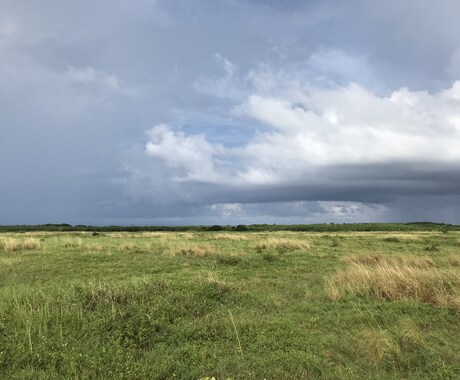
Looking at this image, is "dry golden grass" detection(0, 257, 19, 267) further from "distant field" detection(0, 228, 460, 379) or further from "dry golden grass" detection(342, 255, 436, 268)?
"dry golden grass" detection(342, 255, 436, 268)

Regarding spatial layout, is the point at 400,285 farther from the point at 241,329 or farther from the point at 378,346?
the point at 241,329

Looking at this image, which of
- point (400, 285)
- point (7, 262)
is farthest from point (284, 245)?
point (7, 262)

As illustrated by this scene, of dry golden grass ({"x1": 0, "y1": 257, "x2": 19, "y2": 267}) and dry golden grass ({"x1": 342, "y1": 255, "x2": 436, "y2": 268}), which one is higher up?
dry golden grass ({"x1": 0, "y1": 257, "x2": 19, "y2": 267})

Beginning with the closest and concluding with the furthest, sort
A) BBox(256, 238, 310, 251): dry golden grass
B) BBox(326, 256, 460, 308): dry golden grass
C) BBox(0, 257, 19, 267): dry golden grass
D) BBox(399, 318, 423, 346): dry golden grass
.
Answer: BBox(399, 318, 423, 346): dry golden grass
BBox(326, 256, 460, 308): dry golden grass
BBox(0, 257, 19, 267): dry golden grass
BBox(256, 238, 310, 251): dry golden grass

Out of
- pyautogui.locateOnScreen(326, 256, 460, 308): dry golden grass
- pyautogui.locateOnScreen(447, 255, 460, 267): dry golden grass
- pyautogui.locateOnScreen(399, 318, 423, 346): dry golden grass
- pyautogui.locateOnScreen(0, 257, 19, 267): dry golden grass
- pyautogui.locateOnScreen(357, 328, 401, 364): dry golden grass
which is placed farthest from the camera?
pyautogui.locateOnScreen(447, 255, 460, 267): dry golden grass

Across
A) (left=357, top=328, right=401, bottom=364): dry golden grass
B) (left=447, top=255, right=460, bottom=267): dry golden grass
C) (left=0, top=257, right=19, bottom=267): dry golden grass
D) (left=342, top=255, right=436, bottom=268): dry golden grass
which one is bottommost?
(left=357, top=328, right=401, bottom=364): dry golden grass

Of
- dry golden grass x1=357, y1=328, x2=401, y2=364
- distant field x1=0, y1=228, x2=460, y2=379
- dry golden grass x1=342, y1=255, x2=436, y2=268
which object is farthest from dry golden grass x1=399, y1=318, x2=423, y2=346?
dry golden grass x1=342, y1=255, x2=436, y2=268

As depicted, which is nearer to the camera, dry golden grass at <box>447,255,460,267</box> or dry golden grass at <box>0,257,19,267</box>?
dry golden grass at <box>0,257,19,267</box>

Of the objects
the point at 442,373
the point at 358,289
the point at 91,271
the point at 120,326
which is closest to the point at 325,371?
the point at 442,373

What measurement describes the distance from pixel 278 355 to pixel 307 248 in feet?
75.3

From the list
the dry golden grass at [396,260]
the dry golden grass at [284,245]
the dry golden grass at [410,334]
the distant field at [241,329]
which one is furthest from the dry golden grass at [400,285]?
the dry golden grass at [284,245]

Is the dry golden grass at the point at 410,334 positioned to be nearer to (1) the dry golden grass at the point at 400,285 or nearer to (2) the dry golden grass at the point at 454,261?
(1) the dry golden grass at the point at 400,285

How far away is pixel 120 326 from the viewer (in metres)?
9.07

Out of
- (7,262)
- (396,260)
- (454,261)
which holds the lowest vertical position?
(454,261)
